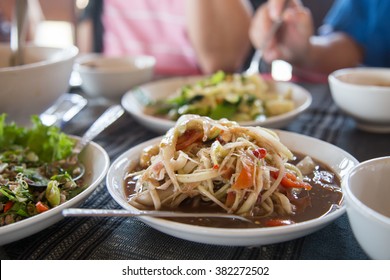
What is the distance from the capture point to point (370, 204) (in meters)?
0.73

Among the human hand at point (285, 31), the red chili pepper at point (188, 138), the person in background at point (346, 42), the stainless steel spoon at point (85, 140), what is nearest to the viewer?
the red chili pepper at point (188, 138)

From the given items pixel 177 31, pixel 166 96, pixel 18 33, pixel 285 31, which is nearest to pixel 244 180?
pixel 166 96

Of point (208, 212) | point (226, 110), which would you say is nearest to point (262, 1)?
point (226, 110)

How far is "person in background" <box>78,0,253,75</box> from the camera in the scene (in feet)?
7.18

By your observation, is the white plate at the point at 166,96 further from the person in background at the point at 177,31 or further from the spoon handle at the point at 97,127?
the person in background at the point at 177,31

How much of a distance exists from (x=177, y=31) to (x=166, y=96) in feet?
3.26

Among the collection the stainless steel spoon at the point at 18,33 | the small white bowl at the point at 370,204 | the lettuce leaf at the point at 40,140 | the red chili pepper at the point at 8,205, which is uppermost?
the stainless steel spoon at the point at 18,33

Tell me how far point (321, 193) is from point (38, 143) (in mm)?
700

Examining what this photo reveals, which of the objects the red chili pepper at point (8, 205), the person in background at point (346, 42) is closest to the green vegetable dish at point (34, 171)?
the red chili pepper at point (8, 205)

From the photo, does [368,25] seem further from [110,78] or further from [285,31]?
[110,78]

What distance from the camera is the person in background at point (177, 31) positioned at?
2.19 m

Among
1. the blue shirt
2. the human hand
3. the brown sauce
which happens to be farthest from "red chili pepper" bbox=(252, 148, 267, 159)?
the blue shirt

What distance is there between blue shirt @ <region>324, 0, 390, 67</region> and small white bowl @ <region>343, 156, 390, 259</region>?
1.60 meters
